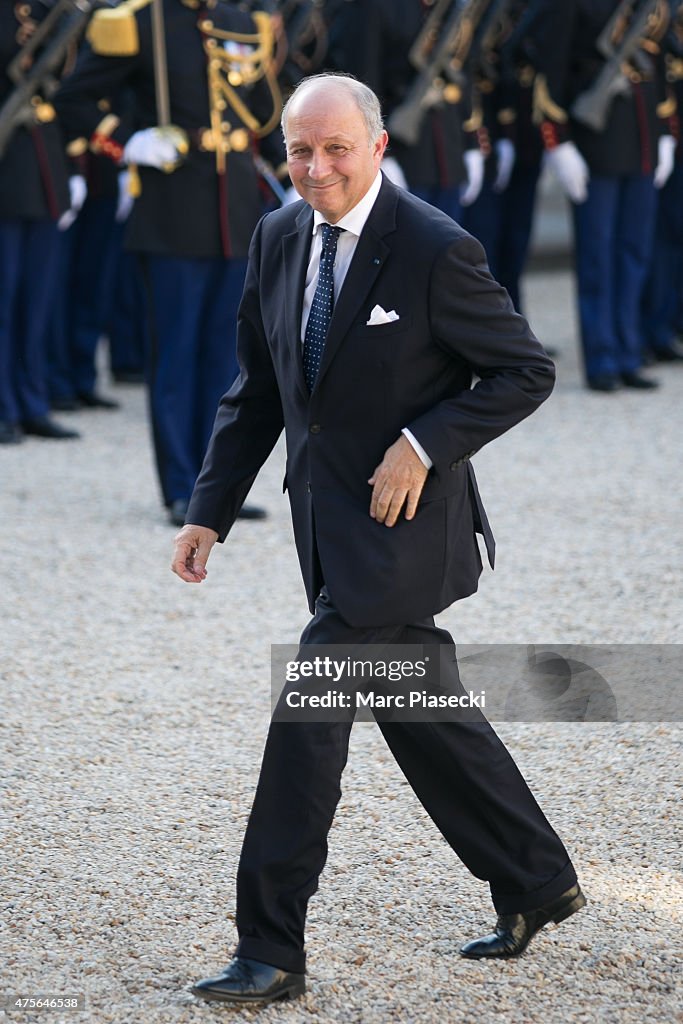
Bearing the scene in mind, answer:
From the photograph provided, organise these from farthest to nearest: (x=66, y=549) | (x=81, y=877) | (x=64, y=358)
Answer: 1. (x=64, y=358)
2. (x=66, y=549)
3. (x=81, y=877)

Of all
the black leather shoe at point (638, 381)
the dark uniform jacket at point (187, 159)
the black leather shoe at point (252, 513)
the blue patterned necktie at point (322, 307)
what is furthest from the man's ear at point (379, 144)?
the black leather shoe at point (638, 381)

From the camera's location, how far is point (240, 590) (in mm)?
5000

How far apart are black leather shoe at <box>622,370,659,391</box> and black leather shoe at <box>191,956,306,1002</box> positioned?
5909 millimetres

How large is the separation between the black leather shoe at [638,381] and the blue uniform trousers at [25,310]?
9.21 feet

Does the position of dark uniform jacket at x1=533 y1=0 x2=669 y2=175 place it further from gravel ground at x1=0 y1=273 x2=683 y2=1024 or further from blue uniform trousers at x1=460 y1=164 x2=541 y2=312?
gravel ground at x1=0 y1=273 x2=683 y2=1024

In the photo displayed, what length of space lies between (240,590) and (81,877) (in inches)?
76.0

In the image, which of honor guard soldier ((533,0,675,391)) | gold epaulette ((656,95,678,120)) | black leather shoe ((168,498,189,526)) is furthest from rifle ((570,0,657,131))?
black leather shoe ((168,498,189,526))

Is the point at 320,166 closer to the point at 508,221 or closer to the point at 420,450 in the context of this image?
the point at 420,450

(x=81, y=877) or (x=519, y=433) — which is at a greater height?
(x=81, y=877)

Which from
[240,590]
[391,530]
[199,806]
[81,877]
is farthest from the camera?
[240,590]

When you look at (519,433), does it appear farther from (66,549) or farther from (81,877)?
(81,877)

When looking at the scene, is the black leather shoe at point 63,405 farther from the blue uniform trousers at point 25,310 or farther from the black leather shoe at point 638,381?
the black leather shoe at point 638,381

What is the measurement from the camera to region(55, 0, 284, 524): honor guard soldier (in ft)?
18.2

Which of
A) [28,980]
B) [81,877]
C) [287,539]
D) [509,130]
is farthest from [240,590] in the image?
[509,130]
